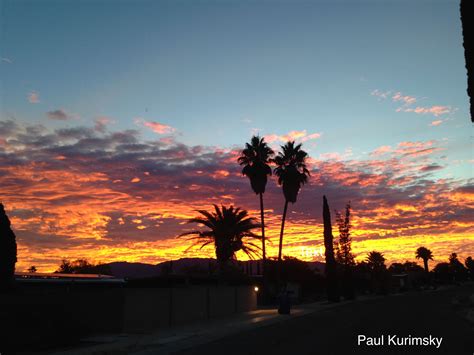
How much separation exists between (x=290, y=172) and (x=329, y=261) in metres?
13.9

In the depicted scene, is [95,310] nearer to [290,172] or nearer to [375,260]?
[290,172]

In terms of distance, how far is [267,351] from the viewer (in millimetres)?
15391

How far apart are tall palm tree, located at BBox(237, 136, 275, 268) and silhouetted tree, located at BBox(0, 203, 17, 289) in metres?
35.2

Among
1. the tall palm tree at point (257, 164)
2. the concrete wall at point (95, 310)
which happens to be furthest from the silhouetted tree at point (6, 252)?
the tall palm tree at point (257, 164)

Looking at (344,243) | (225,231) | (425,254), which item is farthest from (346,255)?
(425,254)

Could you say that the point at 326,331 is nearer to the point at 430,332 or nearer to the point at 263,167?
the point at 430,332

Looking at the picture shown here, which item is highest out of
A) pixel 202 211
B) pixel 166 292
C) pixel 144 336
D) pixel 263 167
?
pixel 263 167

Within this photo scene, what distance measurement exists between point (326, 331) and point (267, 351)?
7.33 metres

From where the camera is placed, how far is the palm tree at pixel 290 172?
176ft

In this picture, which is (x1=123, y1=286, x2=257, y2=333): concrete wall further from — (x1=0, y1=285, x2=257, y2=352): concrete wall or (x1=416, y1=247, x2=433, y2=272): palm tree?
(x1=416, y1=247, x2=433, y2=272): palm tree

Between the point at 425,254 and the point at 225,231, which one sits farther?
the point at 425,254

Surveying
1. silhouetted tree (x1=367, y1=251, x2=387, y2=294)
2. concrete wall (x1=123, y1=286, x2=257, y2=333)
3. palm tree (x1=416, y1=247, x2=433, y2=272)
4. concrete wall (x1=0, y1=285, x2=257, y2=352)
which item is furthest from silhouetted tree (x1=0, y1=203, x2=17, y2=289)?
palm tree (x1=416, y1=247, x2=433, y2=272)

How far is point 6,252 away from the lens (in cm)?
1792

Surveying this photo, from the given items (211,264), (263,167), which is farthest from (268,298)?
Result: (263,167)
